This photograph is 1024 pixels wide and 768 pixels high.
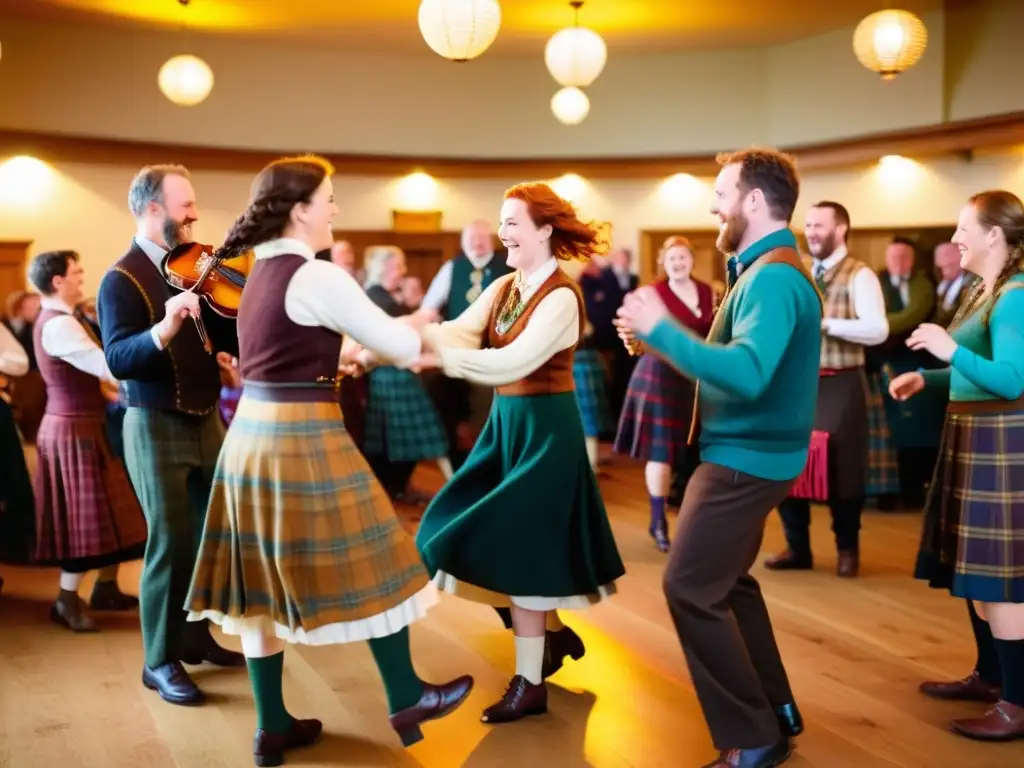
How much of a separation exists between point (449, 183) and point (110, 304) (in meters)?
7.32

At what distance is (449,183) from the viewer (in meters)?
10.3

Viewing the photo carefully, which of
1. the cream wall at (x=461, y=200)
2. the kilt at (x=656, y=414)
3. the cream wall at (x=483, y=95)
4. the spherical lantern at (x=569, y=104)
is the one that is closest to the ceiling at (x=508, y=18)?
the cream wall at (x=483, y=95)

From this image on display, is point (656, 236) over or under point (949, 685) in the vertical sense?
over

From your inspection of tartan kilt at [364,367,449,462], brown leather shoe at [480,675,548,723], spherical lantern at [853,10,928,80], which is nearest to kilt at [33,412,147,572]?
brown leather shoe at [480,675,548,723]

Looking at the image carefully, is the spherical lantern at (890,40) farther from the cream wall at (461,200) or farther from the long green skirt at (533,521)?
the long green skirt at (533,521)

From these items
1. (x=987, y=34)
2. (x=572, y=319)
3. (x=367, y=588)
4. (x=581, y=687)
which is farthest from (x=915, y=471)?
(x=367, y=588)

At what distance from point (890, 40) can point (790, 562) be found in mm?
3333

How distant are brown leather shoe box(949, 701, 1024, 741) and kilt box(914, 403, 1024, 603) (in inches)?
12.8

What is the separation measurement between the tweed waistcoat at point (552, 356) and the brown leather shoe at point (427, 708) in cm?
84

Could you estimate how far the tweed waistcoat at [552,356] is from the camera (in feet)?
9.95

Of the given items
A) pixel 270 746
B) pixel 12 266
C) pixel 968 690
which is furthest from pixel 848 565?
pixel 12 266

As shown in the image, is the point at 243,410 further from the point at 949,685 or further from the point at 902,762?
the point at 949,685

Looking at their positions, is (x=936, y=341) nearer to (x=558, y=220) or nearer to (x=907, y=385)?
(x=907, y=385)

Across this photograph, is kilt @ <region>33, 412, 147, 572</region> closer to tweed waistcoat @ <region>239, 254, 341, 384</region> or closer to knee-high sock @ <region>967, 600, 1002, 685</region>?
tweed waistcoat @ <region>239, 254, 341, 384</region>
